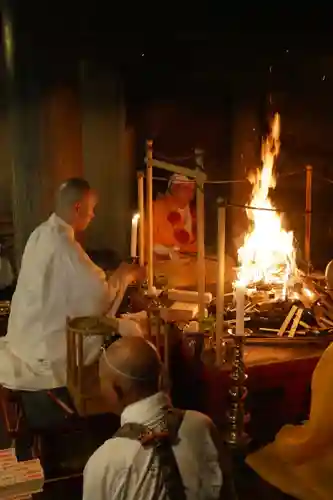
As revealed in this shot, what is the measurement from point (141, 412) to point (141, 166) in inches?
164

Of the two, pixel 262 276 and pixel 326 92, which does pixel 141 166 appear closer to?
pixel 326 92

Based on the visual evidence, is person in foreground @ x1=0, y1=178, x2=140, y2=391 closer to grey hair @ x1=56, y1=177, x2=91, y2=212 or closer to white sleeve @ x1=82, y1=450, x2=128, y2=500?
grey hair @ x1=56, y1=177, x2=91, y2=212

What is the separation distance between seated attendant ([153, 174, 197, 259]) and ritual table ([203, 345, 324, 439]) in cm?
197

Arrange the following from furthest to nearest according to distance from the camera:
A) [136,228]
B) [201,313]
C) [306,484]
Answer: [136,228]
[201,313]
[306,484]

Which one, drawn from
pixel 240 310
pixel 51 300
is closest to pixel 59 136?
pixel 51 300

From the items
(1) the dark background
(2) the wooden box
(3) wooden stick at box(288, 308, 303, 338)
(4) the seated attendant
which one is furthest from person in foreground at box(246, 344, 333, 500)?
(1) the dark background

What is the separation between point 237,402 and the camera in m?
3.22

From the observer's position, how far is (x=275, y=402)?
350 centimetres

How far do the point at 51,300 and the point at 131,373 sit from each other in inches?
65.7

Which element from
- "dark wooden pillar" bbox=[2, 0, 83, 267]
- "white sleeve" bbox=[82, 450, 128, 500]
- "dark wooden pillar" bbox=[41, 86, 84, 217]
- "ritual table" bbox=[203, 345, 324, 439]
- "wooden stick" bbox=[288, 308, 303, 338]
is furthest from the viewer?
"dark wooden pillar" bbox=[41, 86, 84, 217]

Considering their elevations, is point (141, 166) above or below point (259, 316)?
above

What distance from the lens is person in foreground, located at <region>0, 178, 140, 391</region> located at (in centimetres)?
350

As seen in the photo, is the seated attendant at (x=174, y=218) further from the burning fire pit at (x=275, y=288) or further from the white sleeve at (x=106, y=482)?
the white sleeve at (x=106, y=482)

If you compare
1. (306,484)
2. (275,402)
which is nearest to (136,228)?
(275,402)
